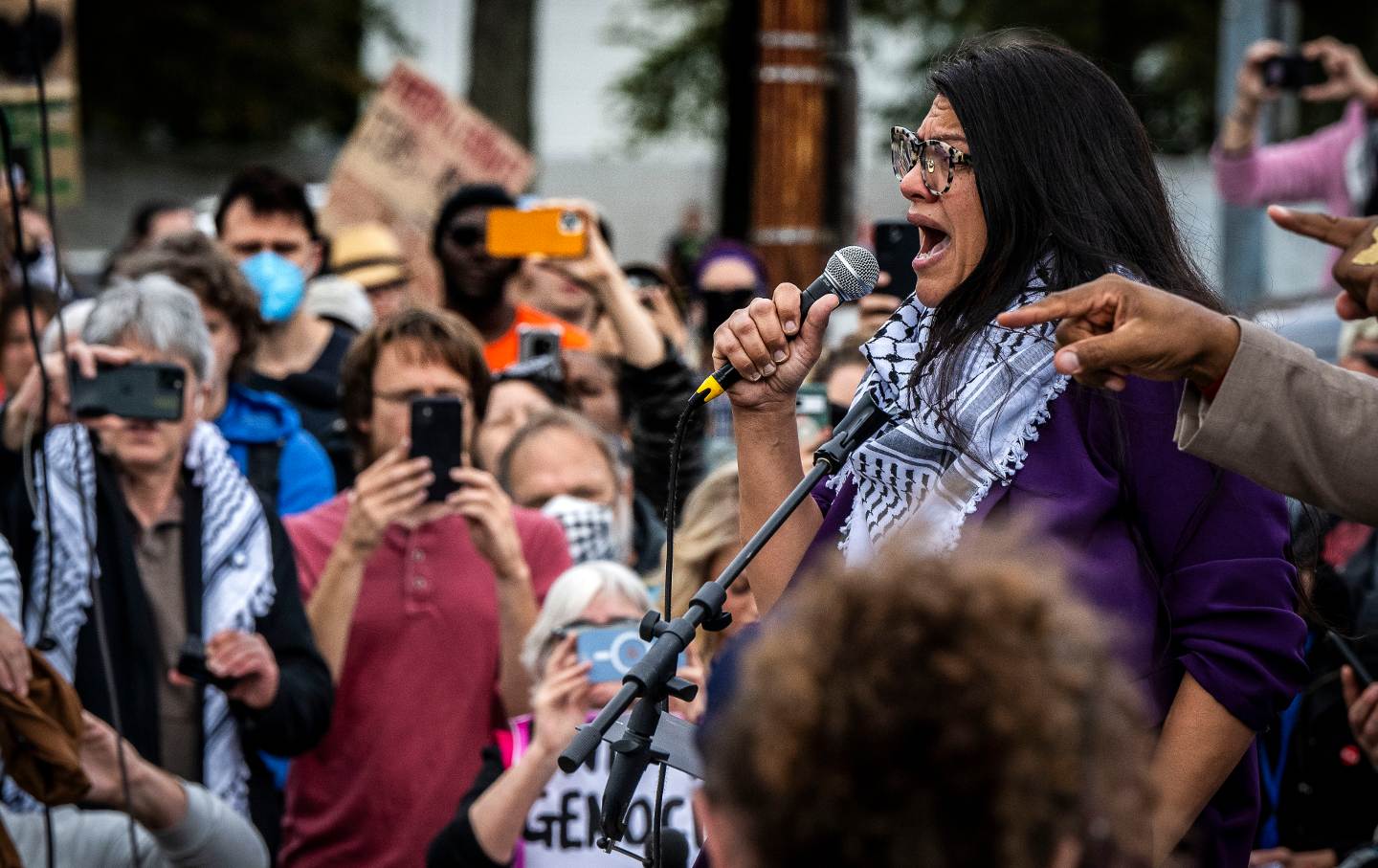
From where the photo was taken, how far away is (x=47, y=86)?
6.48m

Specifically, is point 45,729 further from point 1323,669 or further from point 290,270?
point 290,270

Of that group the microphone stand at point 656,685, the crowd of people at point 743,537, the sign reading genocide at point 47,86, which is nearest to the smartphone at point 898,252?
the crowd of people at point 743,537

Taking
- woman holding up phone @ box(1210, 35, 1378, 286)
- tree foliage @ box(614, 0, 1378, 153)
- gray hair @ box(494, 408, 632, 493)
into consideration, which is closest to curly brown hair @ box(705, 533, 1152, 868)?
gray hair @ box(494, 408, 632, 493)

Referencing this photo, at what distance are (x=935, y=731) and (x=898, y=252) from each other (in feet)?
9.35

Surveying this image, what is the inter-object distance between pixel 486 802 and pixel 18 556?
1201 mm

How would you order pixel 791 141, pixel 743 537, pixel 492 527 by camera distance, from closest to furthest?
1. pixel 743 537
2. pixel 492 527
3. pixel 791 141

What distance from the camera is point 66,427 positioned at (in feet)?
13.4

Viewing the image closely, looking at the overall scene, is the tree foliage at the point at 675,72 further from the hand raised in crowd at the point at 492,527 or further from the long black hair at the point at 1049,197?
the long black hair at the point at 1049,197

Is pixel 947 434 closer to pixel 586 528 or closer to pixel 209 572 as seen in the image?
pixel 209 572

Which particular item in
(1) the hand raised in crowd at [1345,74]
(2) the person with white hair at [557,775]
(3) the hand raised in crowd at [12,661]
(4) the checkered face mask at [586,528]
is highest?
(1) the hand raised in crowd at [1345,74]

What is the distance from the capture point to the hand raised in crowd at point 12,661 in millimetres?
3035

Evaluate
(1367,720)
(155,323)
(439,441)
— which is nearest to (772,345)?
(1367,720)

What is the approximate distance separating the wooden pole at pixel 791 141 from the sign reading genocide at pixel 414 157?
3.96 feet

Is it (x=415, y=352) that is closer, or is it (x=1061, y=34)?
(x=415, y=352)
